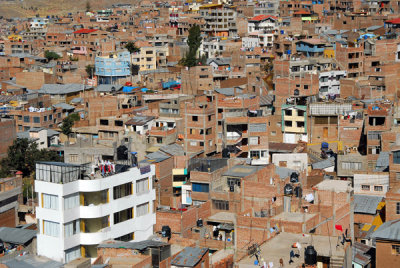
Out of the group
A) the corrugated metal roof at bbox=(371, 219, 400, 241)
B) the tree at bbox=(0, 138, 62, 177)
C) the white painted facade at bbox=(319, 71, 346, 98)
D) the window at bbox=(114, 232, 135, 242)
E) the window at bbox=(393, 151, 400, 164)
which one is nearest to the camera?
the corrugated metal roof at bbox=(371, 219, 400, 241)

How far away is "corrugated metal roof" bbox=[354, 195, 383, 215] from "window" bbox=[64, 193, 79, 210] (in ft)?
37.7

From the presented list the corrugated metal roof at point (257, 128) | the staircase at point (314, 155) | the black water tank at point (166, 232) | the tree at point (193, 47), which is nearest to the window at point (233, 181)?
the black water tank at point (166, 232)

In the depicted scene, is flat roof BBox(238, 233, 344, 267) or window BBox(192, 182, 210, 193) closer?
flat roof BBox(238, 233, 344, 267)

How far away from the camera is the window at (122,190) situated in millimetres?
25125

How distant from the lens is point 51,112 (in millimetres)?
51500

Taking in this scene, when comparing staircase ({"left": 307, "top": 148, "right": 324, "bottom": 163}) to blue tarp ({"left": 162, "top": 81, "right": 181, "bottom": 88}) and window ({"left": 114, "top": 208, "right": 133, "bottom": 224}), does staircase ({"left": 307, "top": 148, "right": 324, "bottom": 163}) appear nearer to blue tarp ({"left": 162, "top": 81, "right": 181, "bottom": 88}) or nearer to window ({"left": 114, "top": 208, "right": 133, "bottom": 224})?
window ({"left": 114, "top": 208, "right": 133, "bottom": 224})

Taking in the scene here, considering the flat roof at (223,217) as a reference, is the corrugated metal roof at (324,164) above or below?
above

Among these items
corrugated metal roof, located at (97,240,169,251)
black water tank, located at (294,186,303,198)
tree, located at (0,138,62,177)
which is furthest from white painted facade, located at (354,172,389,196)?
tree, located at (0,138,62,177)

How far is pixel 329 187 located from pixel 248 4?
211 feet

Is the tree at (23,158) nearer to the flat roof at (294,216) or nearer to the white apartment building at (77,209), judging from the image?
the white apartment building at (77,209)

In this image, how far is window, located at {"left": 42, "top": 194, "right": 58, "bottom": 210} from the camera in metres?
24.0

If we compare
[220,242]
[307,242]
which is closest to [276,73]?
[220,242]

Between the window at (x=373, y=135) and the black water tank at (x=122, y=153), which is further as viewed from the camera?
the window at (x=373, y=135)

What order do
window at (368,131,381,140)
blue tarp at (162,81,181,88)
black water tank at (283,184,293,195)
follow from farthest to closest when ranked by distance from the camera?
blue tarp at (162,81,181,88), window at (368,131,381,140), black water tank at (283,184,293,195)
